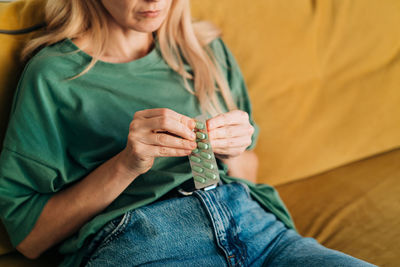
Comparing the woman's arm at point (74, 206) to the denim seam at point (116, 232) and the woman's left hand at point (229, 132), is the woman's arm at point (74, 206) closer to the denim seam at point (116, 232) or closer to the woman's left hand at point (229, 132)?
the denim seam at point (116, 232)

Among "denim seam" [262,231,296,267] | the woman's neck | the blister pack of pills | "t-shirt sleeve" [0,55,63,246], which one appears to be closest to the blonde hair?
the woman's neck

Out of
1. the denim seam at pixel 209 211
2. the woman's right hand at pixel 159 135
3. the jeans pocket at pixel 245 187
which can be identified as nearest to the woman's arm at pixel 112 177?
the woman's right hand at pixel 159 135

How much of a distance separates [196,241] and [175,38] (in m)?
0.56

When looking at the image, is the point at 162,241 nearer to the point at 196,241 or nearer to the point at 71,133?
the point at 196,241

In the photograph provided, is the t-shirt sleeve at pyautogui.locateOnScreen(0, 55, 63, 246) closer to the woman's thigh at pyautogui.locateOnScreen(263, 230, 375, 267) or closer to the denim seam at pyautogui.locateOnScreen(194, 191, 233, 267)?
the denim seam at pyautogui.locateOnScreen(194, 191, 233, 267)

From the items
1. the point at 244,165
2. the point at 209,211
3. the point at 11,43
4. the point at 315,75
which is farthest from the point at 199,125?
the point at 315,75

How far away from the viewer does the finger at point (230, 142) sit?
815mm

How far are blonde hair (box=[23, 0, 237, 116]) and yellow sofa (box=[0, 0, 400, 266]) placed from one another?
6.9 inches

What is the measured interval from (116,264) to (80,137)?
30 centimetres

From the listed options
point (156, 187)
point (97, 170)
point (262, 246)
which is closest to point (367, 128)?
point (262, 246)

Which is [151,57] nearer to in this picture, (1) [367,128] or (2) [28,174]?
(2) [28,174]

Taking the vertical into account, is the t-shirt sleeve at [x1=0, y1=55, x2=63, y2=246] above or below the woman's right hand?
below

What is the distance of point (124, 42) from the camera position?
103 centimetres

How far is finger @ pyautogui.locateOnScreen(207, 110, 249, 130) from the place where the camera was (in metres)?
0.80
